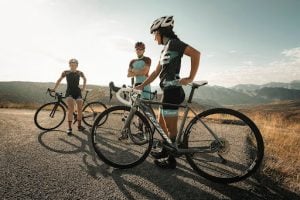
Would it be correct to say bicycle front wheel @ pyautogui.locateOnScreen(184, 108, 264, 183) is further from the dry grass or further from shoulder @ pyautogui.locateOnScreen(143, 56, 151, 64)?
shoulder @ pyautogui.locateOnScreen(143, 56, 151, 64)

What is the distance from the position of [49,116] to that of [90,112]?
1425 millimetres

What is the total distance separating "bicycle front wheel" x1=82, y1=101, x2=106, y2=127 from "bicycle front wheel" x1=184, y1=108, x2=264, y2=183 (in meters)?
5.45

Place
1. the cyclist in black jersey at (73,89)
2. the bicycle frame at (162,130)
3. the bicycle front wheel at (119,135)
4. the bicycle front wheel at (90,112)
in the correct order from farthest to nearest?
the bicycle front wheel at (90,112) < the cyclist in black jersey at (73,89) < the bicycle front wheel at (119,135) < the bicycle frame at (162,130)

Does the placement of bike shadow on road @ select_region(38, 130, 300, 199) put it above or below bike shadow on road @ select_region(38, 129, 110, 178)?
below

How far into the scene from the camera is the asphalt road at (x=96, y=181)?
11.7ft

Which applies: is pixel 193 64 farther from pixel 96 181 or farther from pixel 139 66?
pixel 139 66

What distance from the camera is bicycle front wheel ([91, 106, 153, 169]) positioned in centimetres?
451

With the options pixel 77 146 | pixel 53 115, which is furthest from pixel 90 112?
pixel 77 146

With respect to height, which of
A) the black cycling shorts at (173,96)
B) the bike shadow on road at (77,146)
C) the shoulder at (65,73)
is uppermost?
the shoulder at (65,73)

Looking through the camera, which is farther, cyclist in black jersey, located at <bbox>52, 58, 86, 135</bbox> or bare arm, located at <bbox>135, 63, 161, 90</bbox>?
cyclist in black jersey, located at <bbox>52, 58, 86, 135</bbox>

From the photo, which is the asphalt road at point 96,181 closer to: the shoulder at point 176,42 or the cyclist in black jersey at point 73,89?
the shoulder at point 176,42

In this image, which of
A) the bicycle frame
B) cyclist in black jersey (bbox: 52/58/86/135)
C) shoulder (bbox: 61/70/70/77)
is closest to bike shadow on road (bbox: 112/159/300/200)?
the bicycle frame

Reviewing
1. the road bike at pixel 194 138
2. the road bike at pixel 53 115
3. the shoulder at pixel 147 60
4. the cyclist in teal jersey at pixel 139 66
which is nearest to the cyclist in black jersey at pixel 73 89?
the road bike at pixel 53 115

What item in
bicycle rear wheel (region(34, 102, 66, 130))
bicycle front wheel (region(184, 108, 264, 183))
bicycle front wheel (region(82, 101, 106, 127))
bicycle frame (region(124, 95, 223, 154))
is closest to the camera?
bicycle front wheel (region(184, 108, 264, 183))
